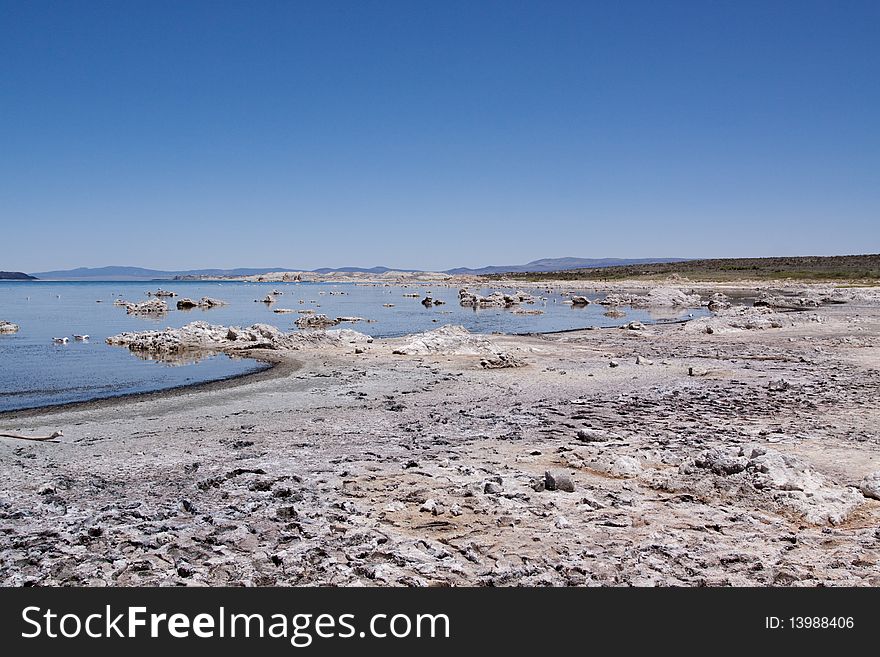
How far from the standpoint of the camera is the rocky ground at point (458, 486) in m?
5.42

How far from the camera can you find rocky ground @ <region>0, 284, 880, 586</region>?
17.8ft

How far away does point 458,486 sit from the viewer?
7.39 metres

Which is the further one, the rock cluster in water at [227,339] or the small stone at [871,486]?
the rock cluster in water at [227,339]

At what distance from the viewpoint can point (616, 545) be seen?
5.80 metres

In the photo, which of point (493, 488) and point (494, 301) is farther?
point (494, 301)

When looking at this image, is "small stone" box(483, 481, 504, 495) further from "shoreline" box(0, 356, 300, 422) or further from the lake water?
the lake water

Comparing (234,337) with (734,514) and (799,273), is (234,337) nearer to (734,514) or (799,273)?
(734,514)

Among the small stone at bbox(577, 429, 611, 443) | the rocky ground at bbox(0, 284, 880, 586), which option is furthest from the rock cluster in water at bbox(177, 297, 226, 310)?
the small stone at bbox(577, 429, 611, 443)

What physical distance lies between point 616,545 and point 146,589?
399cm

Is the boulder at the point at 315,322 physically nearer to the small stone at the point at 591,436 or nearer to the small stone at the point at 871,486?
the small stone at the point at 591,436

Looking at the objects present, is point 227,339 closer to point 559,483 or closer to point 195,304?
point 559,483

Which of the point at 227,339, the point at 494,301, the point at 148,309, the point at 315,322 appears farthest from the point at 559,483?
the point at 494,301

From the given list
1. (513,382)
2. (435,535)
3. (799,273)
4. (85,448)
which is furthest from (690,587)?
(799,273)

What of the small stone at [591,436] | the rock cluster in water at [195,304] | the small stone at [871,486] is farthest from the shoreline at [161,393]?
the rock cluster in water at [195,304]
